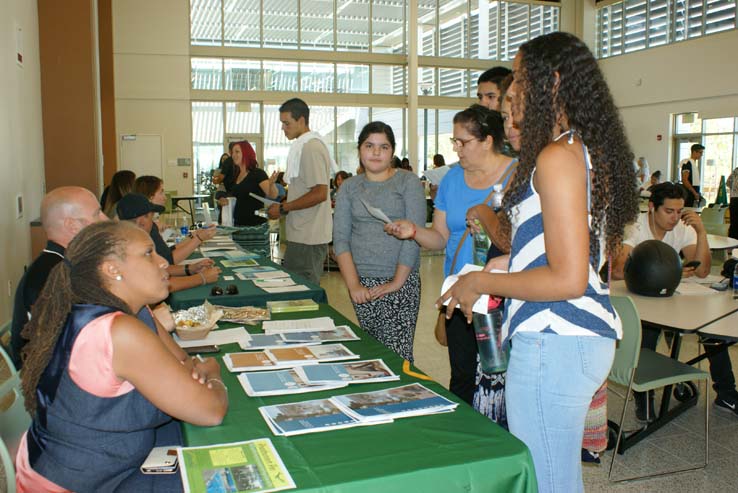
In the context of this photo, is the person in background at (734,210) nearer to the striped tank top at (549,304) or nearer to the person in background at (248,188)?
the person in background at (248,188)

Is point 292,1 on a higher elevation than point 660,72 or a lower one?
higher

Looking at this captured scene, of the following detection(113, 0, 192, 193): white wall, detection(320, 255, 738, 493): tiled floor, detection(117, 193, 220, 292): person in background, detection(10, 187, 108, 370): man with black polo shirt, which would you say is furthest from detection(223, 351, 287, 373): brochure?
detection(113, 0, 192, 193): white wall

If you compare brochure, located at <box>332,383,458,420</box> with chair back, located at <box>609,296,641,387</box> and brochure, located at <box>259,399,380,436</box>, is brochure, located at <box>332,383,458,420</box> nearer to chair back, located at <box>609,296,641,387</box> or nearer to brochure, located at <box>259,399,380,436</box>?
brochure, located at <box>259,399,380,436</box>

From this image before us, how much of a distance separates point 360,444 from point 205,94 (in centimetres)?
1586

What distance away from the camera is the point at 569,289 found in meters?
1.45

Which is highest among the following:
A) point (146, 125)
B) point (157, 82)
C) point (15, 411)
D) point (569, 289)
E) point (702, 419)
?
point (157, 82)

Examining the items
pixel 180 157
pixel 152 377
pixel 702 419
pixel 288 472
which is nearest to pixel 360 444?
pixel 288 472

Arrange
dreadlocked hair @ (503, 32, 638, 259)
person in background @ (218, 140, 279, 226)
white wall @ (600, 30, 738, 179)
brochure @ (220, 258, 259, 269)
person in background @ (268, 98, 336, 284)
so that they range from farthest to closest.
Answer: white wall @ (600, 30, 738, 179) → person in background @ (218, 140, 279, 226) → person in background @ (268, 98, 336, 284) → brochure @ (220, 258, 259, 269) → dreadlocked hair @ (503, 32, 638, 259)

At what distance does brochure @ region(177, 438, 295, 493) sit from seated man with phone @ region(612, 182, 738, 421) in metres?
2.64

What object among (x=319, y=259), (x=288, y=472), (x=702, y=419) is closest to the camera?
(x=288, y=472)

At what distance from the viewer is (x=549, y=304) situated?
153 centimetres

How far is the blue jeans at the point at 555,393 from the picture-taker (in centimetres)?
152

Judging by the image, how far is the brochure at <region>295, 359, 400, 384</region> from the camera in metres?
1.99

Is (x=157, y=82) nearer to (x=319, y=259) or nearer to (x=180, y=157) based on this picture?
(x=180, y=157)
